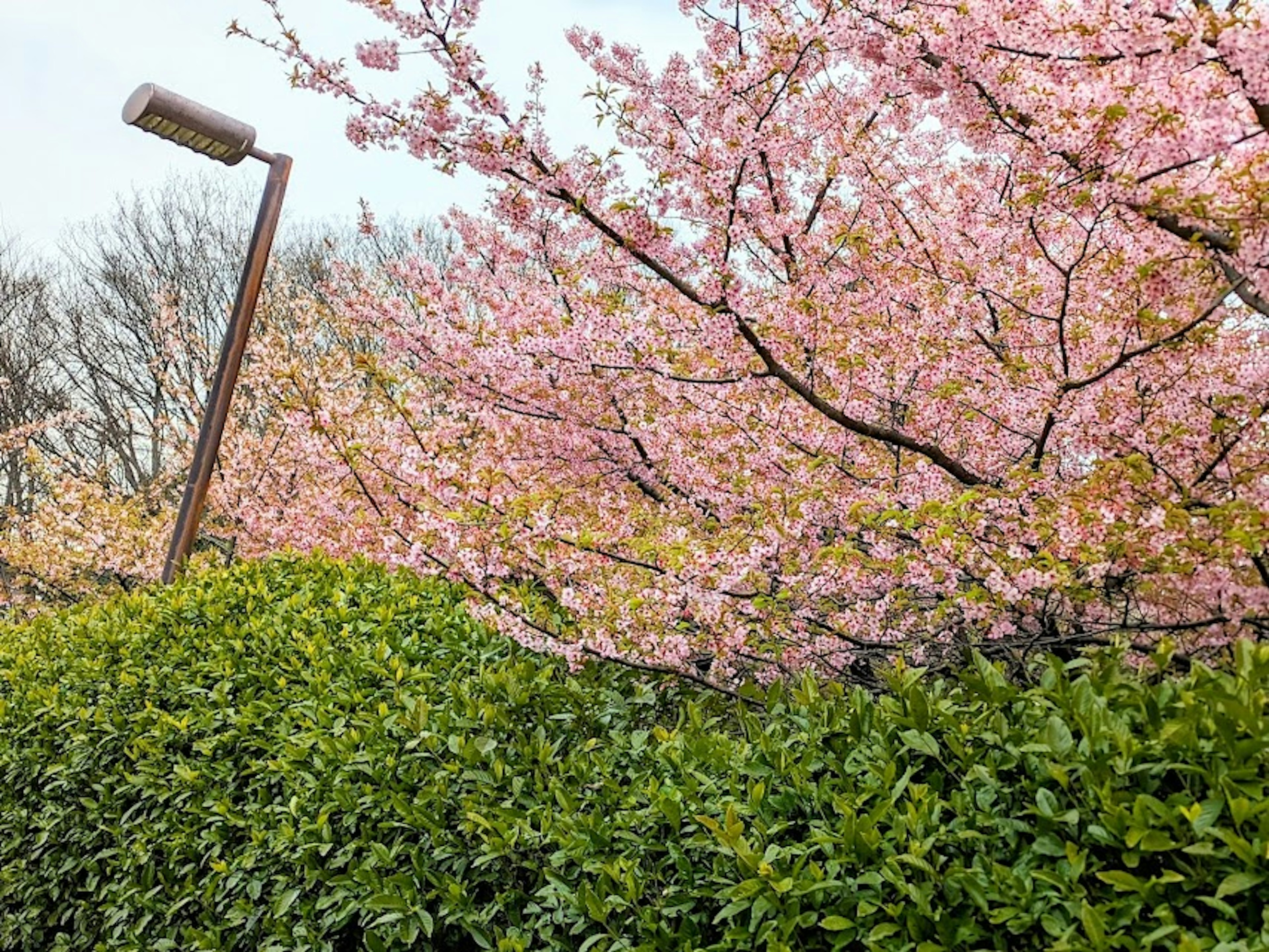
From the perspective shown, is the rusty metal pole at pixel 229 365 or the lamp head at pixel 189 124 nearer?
the lamp head at pixel 189 124

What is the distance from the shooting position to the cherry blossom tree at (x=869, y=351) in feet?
8.45

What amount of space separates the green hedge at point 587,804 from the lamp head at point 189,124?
2.95m

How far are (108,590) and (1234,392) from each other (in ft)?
43.6

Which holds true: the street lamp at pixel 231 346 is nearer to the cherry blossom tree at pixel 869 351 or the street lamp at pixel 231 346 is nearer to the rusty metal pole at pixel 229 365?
the rusty metal pole at pixel 229 365

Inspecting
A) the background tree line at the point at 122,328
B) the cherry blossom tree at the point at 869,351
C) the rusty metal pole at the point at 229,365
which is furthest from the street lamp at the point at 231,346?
the background tree line at the point at 122,328

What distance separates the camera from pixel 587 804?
2.55m

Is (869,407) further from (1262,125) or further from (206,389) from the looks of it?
(206,389)

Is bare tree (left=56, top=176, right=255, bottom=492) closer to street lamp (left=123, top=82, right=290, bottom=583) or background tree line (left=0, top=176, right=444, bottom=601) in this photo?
background tree line (left=0, top=176, right=444, bottom=601)

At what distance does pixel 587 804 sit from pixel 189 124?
4.93 m

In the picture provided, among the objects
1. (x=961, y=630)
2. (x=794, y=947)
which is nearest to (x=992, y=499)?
(x=961, y=630)

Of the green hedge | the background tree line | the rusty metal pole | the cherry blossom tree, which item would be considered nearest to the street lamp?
the rusty metal pole

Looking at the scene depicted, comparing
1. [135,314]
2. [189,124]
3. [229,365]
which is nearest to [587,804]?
[229,365]

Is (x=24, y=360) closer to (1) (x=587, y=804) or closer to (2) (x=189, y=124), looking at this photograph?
(2) (x=189, y=124)

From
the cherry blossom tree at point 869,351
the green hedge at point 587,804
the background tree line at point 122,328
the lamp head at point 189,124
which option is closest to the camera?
the green hedge at point 587,804
